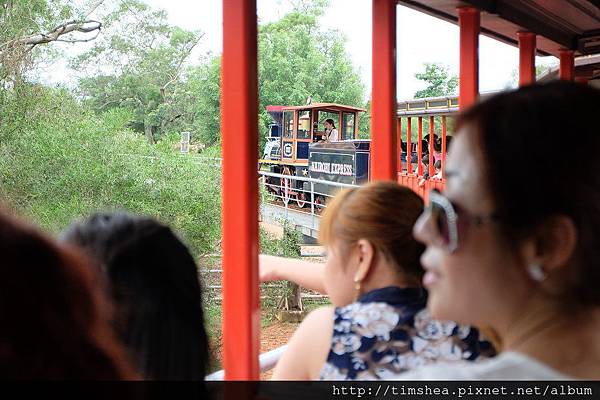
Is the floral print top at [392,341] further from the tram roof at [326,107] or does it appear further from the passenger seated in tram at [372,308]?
the tram roof at [326,107]

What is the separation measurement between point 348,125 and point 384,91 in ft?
32.3

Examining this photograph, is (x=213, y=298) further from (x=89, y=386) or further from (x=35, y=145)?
(x=89, y=386)

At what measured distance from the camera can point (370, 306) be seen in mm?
1245

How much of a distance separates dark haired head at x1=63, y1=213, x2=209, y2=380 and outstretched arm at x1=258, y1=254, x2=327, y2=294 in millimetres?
840

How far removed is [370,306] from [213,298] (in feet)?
19.2

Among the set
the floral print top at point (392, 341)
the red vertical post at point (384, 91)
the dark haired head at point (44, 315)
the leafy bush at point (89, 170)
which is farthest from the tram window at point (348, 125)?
the dark haired head at point (44, 315)

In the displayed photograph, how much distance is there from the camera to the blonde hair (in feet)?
4.28

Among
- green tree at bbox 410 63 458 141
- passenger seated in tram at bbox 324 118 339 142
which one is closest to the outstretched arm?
passenger seated in tram at bbox 324 118 339 142

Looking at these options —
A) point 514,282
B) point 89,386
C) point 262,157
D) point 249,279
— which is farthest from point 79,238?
point 262,157

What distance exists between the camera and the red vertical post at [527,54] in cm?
441

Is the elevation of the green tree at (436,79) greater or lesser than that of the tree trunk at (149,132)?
greater

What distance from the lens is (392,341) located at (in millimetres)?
1199

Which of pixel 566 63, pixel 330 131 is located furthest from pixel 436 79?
pixel 566 63

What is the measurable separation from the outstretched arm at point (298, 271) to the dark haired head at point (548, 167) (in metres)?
0.93
